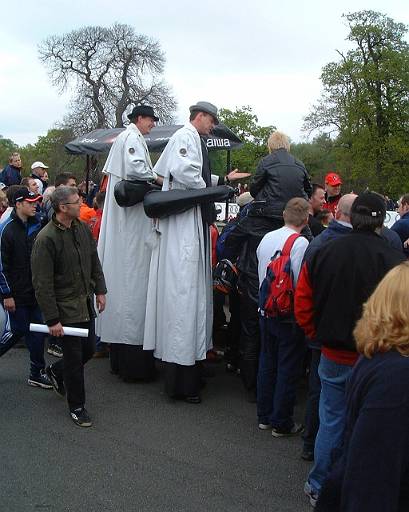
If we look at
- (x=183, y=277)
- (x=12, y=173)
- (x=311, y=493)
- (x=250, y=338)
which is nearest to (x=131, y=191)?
(x=183, y=277)

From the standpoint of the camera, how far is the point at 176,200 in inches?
225

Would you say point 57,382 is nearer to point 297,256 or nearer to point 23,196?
point 23,196

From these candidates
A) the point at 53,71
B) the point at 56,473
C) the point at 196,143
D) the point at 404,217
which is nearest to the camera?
the point at 56,473

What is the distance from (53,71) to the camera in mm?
46844

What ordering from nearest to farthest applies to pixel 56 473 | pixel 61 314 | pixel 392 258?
1. pixel 392 258
2. pixel 56 473
3. pixel 61 314

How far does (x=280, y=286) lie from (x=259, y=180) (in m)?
1.50

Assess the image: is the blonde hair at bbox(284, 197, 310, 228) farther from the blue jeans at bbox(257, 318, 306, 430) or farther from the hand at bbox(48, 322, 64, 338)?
the hand at bbox(48, 322, 64, 338)

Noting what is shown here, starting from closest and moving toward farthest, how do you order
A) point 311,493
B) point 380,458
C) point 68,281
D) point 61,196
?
point 380,458, point 311,493, point 61,196, point 68,281

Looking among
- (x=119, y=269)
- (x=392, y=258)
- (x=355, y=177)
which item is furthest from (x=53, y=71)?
(x=392, y=258)

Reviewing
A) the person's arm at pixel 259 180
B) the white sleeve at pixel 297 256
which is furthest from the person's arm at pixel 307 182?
the white sleeve at pixel 297 256

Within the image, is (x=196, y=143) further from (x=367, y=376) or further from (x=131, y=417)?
(x=367, y=376)

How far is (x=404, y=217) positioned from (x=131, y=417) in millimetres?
3626

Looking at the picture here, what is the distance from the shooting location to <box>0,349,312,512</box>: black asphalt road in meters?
3.95

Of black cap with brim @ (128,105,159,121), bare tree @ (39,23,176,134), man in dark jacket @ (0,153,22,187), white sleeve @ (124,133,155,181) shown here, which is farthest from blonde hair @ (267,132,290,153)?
bare tree @ (39,23,176,134)
